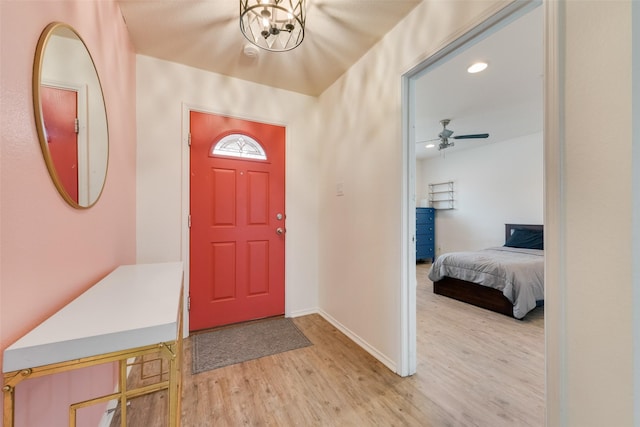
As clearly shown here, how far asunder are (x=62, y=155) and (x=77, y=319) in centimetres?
61

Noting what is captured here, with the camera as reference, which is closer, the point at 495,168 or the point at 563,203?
the point at 563,203

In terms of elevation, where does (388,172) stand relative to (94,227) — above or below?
above

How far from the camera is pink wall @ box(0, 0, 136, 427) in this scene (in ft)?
2.13

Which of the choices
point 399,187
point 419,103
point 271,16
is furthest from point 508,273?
point 271,16

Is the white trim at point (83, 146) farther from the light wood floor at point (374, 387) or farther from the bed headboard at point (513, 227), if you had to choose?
the bed headboard at point (513, 227)

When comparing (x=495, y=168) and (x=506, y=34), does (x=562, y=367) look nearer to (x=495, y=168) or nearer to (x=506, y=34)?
(x=506, y=34)

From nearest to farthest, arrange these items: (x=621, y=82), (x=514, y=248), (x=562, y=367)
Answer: (x=621, y=82) < (x=562, y=367) < (x=514, y=248)

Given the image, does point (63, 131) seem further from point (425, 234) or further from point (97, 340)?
point (425, 234)

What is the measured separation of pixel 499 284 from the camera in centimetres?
270

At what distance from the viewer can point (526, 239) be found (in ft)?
12.7

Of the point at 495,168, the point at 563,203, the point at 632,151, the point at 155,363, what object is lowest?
the point at 155,363

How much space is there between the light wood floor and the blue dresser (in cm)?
326

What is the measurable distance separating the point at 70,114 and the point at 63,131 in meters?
0.11

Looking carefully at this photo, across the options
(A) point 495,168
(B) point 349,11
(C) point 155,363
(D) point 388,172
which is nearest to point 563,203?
(D) point 388,172
